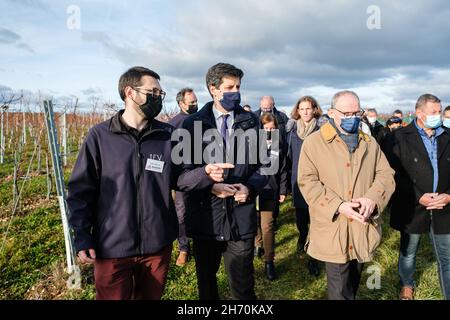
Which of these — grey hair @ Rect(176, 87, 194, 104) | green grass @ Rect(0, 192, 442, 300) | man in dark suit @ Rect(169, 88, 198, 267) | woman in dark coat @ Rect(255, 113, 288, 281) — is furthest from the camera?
grey hair @ Rect(176, 87, 194, 104)

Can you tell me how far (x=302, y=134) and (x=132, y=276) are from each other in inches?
112

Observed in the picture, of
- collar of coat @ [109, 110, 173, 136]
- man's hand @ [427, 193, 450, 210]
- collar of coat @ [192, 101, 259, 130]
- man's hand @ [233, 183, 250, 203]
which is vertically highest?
collar of coat @ [192, 101, 259, 130]

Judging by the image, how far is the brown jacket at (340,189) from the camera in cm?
249

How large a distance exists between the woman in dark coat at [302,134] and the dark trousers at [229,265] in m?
1.67

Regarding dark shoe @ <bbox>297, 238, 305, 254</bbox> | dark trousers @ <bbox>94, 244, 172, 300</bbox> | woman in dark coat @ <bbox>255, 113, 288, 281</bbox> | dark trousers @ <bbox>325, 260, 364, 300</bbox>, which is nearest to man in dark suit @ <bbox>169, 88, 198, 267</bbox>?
woman in dark coat @ <bbox>255, 113, 288, 281</bbox>

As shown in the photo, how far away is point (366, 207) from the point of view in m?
2.41

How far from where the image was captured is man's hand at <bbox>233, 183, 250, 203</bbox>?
254 centimetres

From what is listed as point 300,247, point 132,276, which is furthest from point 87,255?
point 300,247

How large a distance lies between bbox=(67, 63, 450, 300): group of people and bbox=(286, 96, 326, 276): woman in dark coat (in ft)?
3.45

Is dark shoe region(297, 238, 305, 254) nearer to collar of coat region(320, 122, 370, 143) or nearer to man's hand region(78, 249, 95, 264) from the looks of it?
collar of coat region(320, 122, 370, 143)

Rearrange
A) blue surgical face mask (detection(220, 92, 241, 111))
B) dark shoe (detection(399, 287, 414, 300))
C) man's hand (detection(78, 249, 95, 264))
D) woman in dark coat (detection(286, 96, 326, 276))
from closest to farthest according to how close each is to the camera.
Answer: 1. man's hand (detection(78, 249, 95, 264))
2. blue surgical face mask (detection(220, 92, 241, 111))
3. dark shoe (detection(399, 287, 414, 300))
4. woman in dark coat (detection(286, 96, 326, 276))

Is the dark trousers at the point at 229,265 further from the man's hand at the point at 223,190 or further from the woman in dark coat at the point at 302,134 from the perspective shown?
the woman in dark coat at the point at 302,134

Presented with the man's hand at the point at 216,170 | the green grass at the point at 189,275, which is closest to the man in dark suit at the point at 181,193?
the green grass at the point at 189,275
